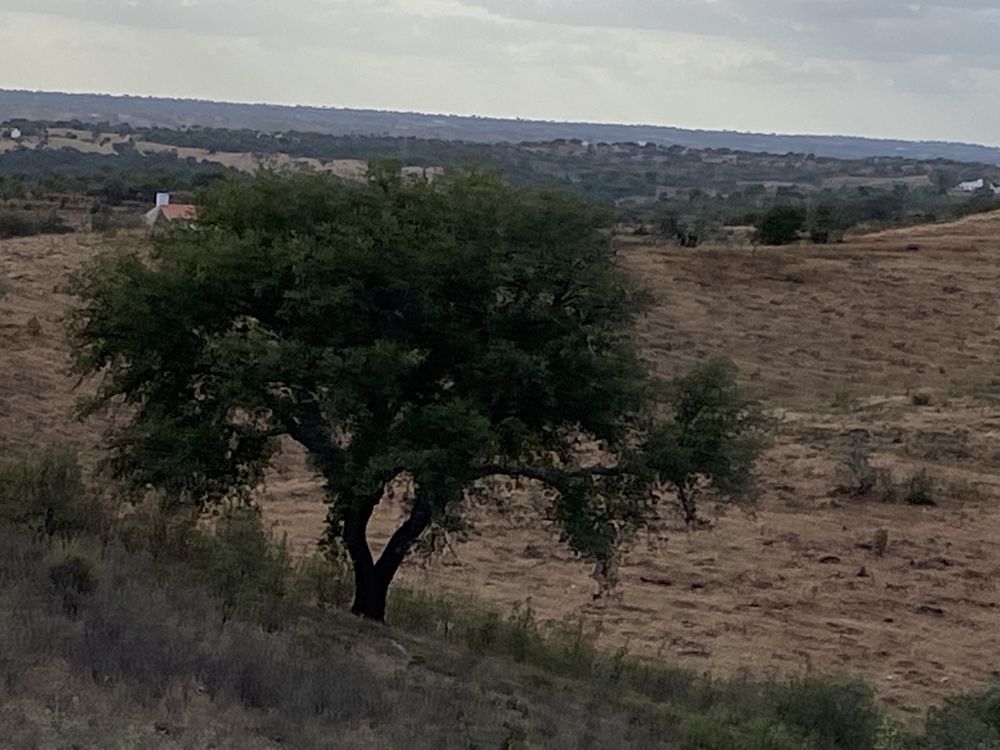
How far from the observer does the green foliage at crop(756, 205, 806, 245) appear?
48656 mm

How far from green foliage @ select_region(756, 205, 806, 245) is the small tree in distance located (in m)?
37.1

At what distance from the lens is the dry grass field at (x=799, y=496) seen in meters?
16.2

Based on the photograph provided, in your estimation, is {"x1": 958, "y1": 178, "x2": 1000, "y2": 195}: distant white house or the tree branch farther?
{"x1": 958, "y1": 178, "x2": 1000, "y2": 195}: distant white house

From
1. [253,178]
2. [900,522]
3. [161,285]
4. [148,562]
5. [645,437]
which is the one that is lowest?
[900,522]

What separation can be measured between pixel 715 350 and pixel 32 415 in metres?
17.8

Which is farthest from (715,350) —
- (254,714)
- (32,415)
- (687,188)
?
(687,188)

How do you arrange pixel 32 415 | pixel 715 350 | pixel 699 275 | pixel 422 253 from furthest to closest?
pixel 699 275, pixel 715 350, pixel 32 415, pixel 422 253

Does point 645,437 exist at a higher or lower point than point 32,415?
higher

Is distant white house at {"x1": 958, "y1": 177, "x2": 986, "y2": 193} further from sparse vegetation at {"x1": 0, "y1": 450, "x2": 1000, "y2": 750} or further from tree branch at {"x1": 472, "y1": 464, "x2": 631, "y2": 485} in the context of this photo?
sparse vegetation at {"x1": 0, "y1": 450, "x2": 1000, "y2": 750}

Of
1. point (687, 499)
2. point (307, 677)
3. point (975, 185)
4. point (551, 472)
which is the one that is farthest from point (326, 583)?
point (975, 185)

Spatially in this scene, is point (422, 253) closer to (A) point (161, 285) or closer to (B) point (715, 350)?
(A) point (161, 285)

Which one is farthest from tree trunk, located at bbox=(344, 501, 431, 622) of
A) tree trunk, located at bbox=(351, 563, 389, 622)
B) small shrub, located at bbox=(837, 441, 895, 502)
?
small shrub, located at bbox=(837, 441, 895, 502)

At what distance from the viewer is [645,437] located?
40.6 feet

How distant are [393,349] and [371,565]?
2.52 m
